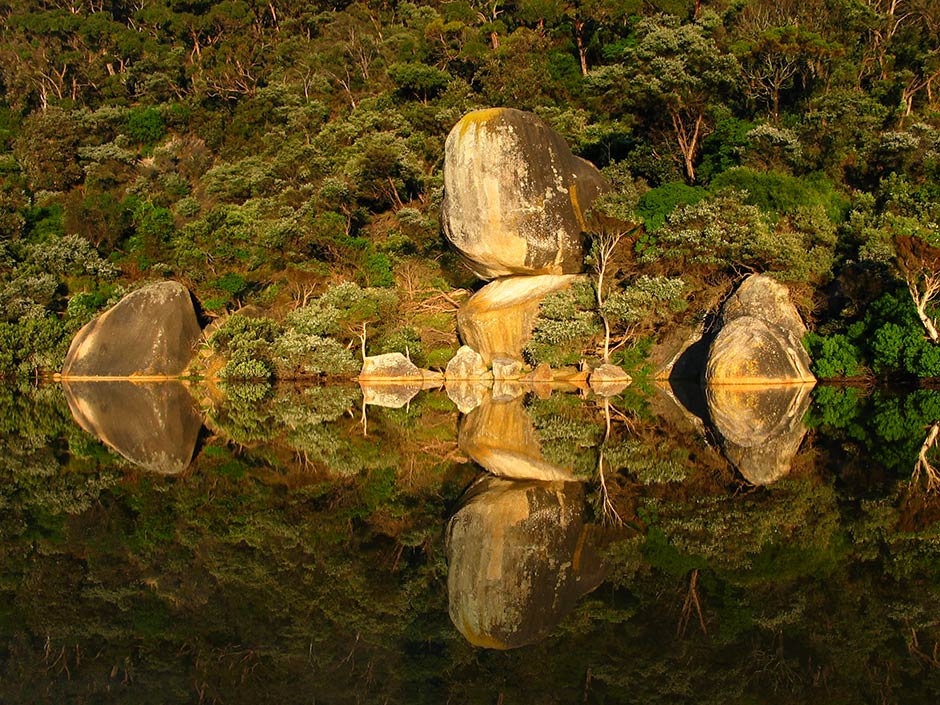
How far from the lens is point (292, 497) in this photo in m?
10.5

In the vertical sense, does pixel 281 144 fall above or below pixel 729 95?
below

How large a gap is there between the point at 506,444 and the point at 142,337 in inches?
992

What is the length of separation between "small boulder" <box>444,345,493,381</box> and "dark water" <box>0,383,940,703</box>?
15.4m

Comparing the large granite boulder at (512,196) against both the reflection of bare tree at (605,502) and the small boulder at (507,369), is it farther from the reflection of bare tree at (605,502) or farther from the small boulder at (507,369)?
the reflection of bare tree at (605,502)

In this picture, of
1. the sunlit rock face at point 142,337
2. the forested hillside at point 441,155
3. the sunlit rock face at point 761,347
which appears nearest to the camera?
the sunlit rock face at point 761,347

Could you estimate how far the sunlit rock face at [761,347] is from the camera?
23.3 metres

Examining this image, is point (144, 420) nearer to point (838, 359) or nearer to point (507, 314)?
point (507, 314)

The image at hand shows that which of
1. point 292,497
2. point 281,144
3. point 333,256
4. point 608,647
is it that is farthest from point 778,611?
point 281,144

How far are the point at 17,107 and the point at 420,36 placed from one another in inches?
1216

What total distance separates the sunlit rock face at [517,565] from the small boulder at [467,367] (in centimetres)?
2011

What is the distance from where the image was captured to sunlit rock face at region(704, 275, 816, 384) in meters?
23.3

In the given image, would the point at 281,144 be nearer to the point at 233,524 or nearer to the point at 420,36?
the point at 420,36

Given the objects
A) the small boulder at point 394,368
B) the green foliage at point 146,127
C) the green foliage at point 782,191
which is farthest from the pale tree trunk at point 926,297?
the green foliage at point 146,127

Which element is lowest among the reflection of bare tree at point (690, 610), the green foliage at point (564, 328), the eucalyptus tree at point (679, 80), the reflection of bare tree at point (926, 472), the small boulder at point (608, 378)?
the small boulder at point (608, 378)
